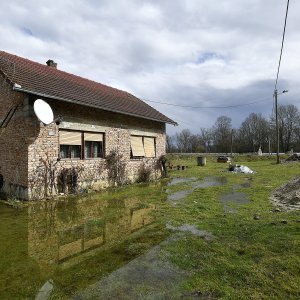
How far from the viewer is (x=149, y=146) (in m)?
17.0

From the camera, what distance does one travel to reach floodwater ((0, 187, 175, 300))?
12.4ft

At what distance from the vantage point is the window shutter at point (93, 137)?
40.9ft

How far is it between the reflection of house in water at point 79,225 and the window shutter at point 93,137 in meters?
3.28

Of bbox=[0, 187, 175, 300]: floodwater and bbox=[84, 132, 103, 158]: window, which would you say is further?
bbox=[84, 132, 103, 158]: window

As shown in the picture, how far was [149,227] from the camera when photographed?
6.61 metres

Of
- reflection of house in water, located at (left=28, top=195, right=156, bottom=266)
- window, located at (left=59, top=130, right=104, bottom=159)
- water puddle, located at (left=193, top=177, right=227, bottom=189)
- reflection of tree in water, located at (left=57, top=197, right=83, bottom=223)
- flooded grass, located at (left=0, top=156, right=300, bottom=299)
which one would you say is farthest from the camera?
water puddle, located at (left=193, top=177, right=227, bottom=189)

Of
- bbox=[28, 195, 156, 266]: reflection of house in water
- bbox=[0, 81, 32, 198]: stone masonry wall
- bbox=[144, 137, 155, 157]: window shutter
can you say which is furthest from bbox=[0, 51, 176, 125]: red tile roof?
bbox=[28, 195, 156, 266]: reflection of house in water

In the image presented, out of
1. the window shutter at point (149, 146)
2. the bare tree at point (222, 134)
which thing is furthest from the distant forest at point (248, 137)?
the window shutter at point (149, 146)

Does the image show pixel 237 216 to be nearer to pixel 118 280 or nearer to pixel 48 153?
pixel 118 280

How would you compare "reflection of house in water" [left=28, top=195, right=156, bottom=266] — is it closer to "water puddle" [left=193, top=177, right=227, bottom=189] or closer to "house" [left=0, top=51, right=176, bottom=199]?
"house" [left=0, top=51, right=176, bottom=199]

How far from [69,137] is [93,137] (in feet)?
4.78

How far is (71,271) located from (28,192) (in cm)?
646

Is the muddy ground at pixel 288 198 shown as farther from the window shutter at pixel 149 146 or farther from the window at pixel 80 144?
the window shutter at pixel 149 146

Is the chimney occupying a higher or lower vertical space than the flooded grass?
higher
